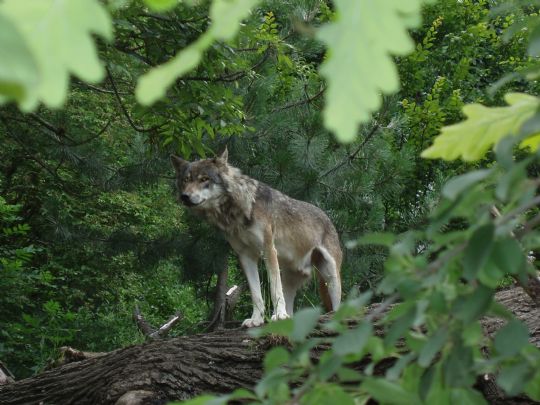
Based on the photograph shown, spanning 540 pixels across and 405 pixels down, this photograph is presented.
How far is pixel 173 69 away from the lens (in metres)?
0.84

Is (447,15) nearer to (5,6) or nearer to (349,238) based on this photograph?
(349,238)

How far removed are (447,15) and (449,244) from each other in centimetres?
1410

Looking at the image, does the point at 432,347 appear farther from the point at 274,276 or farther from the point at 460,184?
the point at 274,276

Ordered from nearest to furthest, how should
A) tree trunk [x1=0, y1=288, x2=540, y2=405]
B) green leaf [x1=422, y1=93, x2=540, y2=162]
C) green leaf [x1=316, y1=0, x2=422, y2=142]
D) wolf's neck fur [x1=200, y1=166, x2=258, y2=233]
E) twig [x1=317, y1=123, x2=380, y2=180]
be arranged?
green leaf [x1=316, y1=0, x2=422, y2=142] < green leaf [x1=422, y1=93, x2=540, y2=162] < tree trunk [x1=0, y1=288, x2=540, y2=405] < wolf's neck fur [x1=200, y1=166, x2=258, y2=233] < twig [x1=317, y1=123, x2=380, y2=180]

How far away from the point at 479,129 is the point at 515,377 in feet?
1.32

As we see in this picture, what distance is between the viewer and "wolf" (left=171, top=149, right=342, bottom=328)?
7.73 meters

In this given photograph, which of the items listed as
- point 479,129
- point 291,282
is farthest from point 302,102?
point 479,129

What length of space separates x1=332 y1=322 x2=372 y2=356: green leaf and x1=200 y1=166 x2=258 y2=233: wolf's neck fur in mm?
6614

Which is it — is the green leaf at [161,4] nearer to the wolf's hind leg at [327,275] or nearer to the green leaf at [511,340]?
the green leaf at [511,340]

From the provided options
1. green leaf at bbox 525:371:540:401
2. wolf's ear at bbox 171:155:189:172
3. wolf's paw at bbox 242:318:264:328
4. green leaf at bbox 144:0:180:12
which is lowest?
green leaf at bbox 525:371:540:401

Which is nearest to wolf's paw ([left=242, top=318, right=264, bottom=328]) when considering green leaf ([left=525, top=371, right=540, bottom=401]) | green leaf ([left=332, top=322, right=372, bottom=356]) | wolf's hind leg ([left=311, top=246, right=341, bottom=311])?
wolf's hind leg ([left=311, top=246, right=341, bottom=311])

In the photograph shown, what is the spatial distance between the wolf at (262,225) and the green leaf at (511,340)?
19.9 ft

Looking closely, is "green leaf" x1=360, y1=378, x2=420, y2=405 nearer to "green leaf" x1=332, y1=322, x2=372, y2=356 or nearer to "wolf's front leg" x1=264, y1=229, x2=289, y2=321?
"green leaf" x1=332, y1=322, x2=372, y2=356

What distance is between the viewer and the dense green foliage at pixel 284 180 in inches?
44.6
